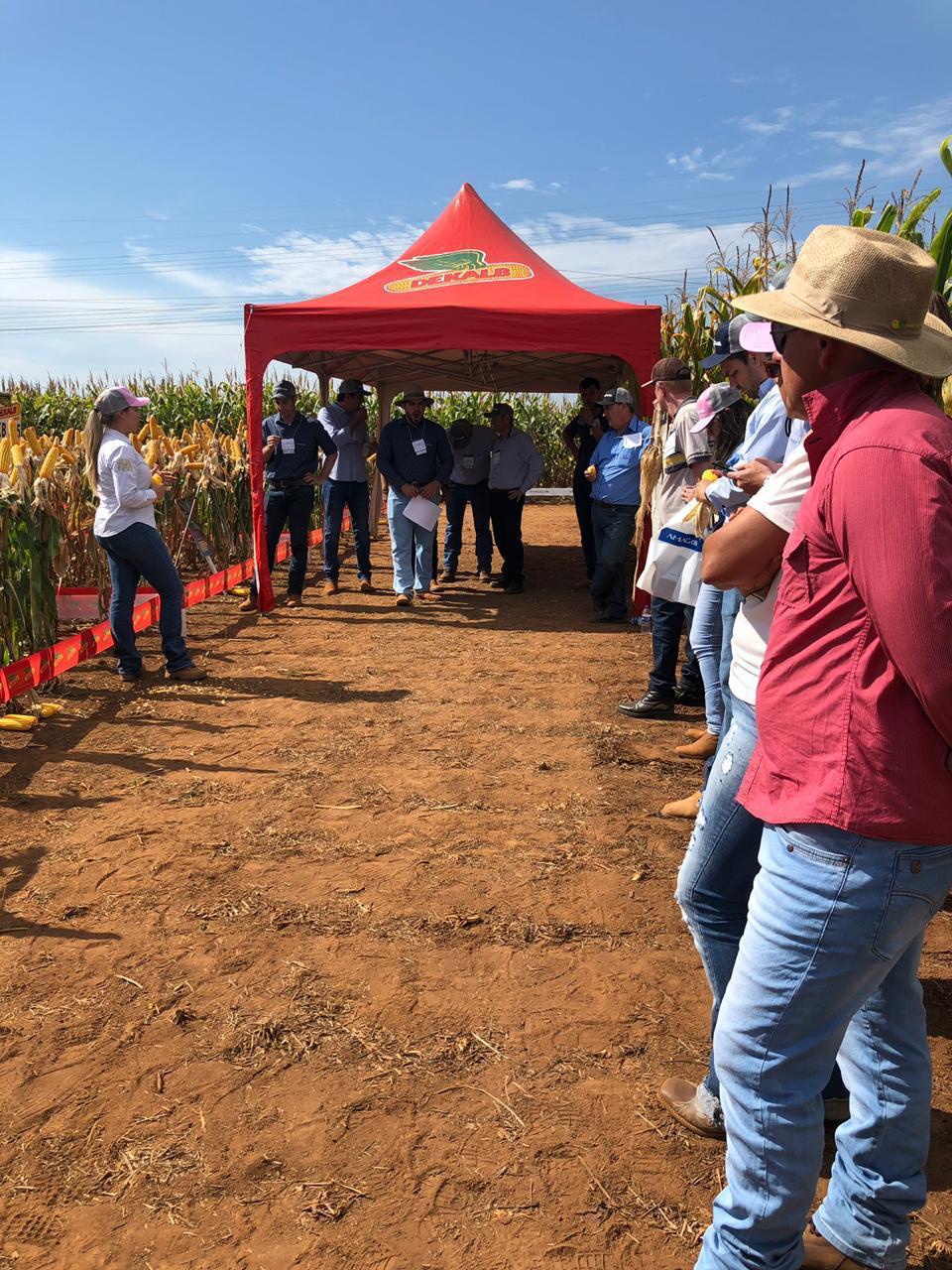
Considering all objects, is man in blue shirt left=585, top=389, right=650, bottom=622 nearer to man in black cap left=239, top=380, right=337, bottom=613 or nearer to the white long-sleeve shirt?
man in black cap left=239, top=380, right=337, bottom=613

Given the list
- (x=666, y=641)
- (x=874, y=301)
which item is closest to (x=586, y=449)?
(x=666, y=641)

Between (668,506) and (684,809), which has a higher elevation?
(668,506)

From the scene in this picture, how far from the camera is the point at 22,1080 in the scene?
8.68ft

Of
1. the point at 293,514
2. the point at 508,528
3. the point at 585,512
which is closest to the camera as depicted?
the point at 293,514

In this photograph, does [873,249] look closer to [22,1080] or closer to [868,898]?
[868,898]

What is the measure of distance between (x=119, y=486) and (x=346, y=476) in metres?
4.10

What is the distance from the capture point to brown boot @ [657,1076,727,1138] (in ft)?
8.04

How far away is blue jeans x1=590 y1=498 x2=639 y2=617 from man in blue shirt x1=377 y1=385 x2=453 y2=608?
172 centimetres

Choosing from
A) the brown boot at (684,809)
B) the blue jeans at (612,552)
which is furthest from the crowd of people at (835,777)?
the blue jeans at (612,552)

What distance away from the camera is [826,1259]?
193 cm

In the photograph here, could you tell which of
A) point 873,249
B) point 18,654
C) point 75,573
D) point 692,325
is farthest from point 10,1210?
point 692,325

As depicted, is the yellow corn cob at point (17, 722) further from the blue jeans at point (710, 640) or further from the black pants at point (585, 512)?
the black pants at point (585, 512)

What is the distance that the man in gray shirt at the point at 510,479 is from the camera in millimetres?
10227

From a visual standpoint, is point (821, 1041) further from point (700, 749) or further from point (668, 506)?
point (668, 506)
